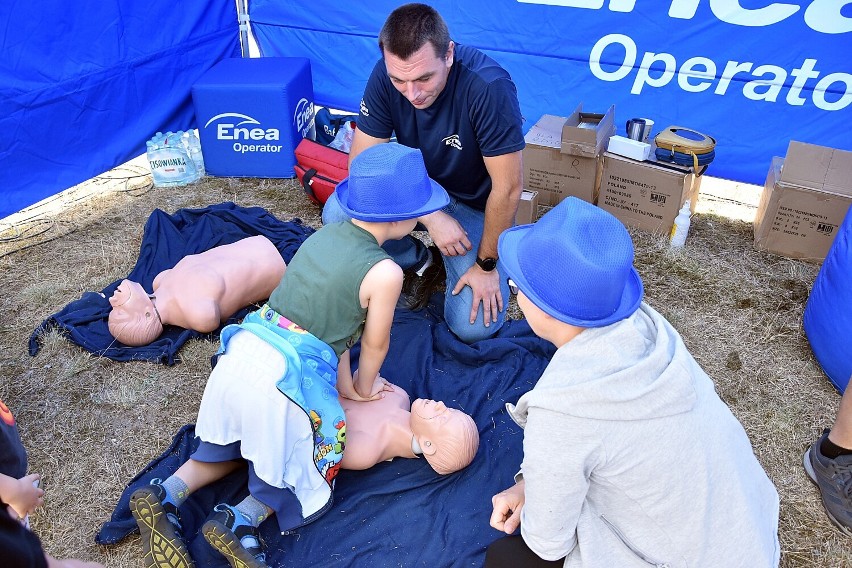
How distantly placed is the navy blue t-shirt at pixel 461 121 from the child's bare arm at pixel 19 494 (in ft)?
6.65

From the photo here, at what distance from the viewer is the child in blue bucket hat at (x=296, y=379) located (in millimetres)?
1869

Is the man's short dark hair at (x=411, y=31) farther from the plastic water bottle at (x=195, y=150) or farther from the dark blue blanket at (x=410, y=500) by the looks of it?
the plastic water bottle at (x=195, y=150)

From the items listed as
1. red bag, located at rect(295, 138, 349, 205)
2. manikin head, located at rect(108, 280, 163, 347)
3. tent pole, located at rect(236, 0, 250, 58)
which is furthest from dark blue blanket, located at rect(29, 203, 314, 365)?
tent pole, located at rect(236, 0, 250, 58)

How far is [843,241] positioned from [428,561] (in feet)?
7.93

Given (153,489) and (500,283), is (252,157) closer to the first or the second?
(500,283)

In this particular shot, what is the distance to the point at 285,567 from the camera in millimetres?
2027

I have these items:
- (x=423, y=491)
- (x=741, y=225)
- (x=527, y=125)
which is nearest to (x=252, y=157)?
(x=527, y=125)

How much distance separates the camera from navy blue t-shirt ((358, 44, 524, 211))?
267 cm

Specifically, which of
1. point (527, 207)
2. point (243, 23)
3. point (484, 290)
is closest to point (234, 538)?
point (484, 290)

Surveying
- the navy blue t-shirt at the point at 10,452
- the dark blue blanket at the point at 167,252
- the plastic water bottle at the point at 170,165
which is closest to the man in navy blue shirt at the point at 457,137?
the dark blue blanket at the point at 167,252

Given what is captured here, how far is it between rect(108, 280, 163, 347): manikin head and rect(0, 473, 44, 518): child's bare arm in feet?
3.90

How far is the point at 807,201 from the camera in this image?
3588mm

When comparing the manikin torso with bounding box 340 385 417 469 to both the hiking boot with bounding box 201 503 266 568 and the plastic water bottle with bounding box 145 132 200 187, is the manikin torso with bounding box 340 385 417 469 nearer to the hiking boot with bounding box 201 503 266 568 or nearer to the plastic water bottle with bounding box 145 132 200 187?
the hiking boot with bounding box 201 503 266 568

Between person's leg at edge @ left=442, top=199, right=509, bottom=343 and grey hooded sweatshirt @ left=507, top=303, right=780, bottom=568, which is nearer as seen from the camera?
grey hooded sweatshirt @ left=507, top=303, right=780, bottom=568
